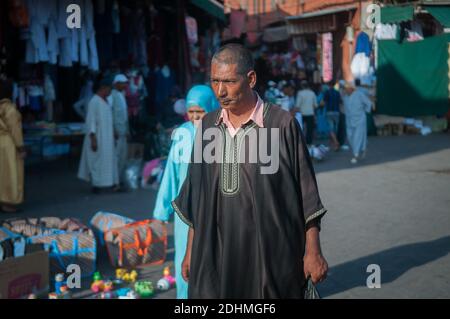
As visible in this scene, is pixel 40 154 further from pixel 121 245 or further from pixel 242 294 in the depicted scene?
pixel 242 294

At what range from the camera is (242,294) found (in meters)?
3.08

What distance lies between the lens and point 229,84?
306cm

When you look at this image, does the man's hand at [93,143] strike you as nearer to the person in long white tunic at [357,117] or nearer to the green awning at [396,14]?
the person in long white tunic at [357,117]

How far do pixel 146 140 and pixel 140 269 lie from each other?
6969mm

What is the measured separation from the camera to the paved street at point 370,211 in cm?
595

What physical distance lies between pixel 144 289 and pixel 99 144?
503cm

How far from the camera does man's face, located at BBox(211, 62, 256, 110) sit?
3049 mm

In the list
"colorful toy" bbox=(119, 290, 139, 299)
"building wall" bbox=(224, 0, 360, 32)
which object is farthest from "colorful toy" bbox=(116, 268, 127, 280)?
"building wall" bbox=(224, 0, 360, 32)

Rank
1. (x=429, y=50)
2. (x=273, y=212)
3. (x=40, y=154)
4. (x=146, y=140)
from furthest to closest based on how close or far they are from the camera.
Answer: (x=429, y=50), (x=146, y=140), (x=40, y=154), (x=273, y=212)

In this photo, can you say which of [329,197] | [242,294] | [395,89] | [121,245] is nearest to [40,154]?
[329,197]

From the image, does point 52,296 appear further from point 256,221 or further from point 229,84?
point 229,84

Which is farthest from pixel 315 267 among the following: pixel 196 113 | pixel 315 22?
pixel 315 22

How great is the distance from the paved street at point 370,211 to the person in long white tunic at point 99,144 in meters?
0.34
